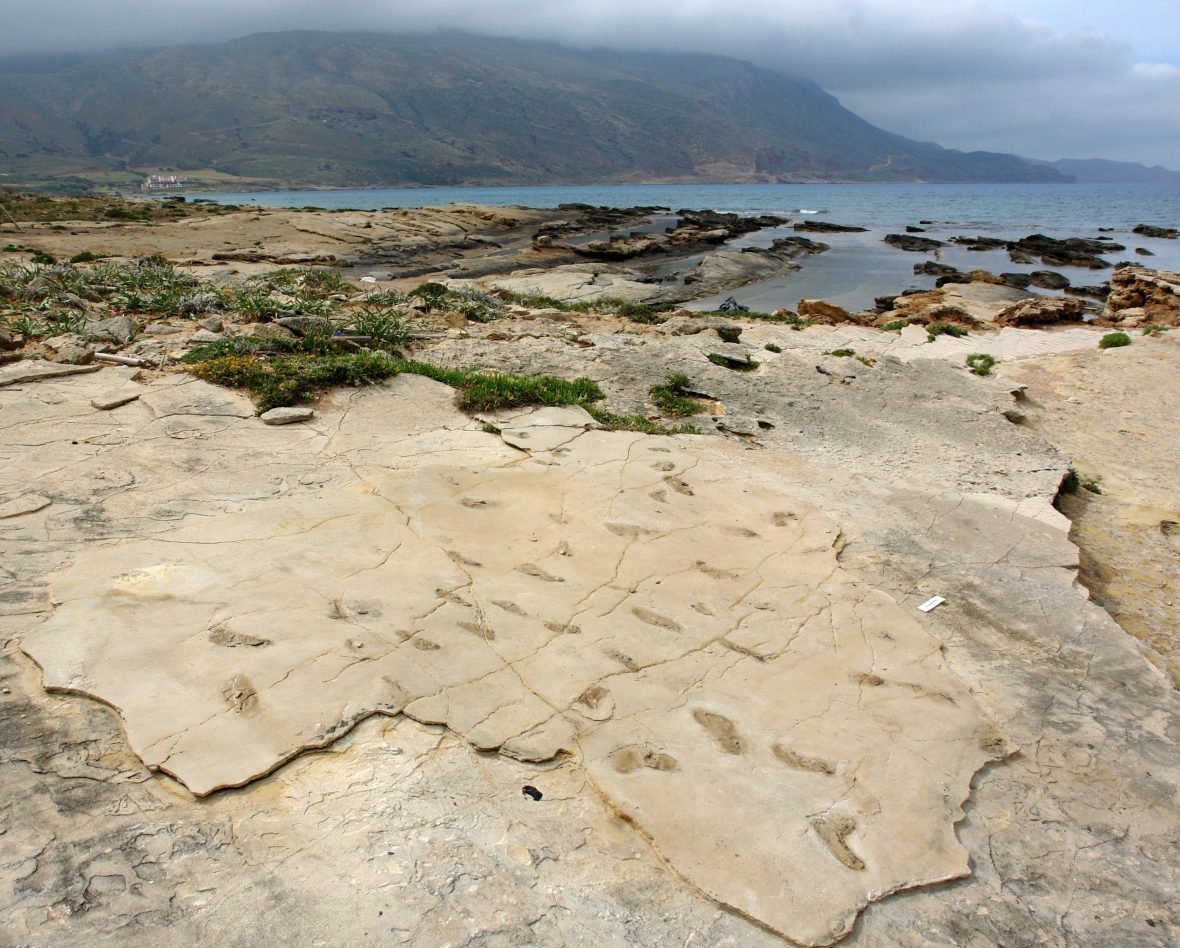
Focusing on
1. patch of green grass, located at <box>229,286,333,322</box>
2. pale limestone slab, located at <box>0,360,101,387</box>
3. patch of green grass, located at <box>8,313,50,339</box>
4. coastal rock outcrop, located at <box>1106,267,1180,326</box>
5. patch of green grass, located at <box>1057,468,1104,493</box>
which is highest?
coastal rock outcrop, located at <box>1106,267,1180,326</box>

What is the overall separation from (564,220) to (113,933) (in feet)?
148

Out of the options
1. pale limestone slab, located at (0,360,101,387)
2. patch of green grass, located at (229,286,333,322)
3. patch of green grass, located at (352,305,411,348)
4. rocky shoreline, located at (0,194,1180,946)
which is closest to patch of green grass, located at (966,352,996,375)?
rocky shoreline, located at (0,194,1180,946)

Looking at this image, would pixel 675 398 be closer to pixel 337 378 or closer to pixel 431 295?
pixel 337 378

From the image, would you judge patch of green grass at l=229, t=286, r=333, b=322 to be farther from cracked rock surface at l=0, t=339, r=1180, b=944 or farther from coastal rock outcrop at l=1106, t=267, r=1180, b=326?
coastal rock outcrop at l=1106, t=267, r=1180, b=326

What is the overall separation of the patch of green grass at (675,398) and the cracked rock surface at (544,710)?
6.60 feet

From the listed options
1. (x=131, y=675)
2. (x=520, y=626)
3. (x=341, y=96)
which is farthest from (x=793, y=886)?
(x=341, y=96)

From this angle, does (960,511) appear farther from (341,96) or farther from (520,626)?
(341,96)

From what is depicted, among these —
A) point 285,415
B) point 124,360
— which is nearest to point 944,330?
point 285,415

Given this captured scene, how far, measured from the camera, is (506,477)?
559 centimetres

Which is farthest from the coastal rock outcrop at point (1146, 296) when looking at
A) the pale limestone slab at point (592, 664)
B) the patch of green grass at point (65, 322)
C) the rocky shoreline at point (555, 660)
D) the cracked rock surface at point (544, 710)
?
the patch of green grass at point (65, 322)

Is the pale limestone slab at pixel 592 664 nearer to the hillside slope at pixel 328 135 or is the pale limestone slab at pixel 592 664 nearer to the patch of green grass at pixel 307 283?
the patch of green grass at pixel 307 283

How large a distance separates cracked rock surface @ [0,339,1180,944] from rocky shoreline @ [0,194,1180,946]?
2 cm

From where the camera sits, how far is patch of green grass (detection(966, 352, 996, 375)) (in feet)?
36.0

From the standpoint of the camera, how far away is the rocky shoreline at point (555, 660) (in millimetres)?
2512
